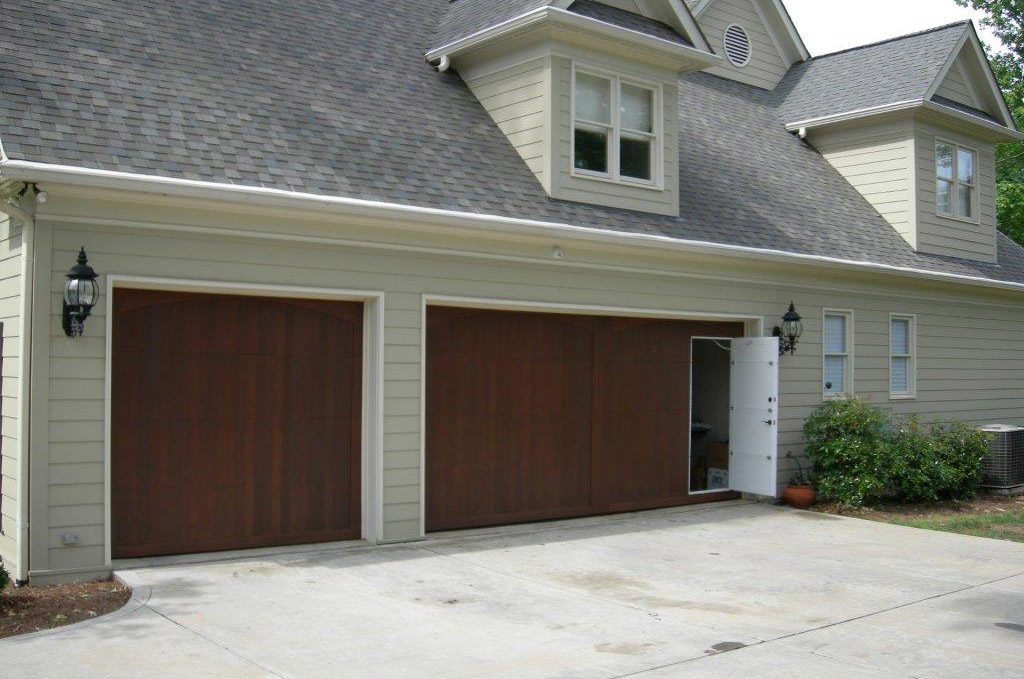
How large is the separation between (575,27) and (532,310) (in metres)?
3.23

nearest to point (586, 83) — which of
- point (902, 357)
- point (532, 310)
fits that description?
point (532, 310)

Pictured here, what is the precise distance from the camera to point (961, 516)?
12.6m

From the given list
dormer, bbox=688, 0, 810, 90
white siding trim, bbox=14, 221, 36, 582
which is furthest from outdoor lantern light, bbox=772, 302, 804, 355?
white siding trim, bbox=14, 221, 36, 582

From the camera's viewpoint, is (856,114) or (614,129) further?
(856,114)

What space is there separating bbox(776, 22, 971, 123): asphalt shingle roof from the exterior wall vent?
5221 mm

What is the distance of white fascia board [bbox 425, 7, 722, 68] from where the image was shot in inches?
445

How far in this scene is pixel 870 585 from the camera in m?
8.56

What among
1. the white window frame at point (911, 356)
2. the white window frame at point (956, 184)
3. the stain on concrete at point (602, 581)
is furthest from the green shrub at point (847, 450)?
the stain on concrete at point (602, 581)

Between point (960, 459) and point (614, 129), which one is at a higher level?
point (614, 129)

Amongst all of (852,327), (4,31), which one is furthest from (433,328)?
(852,327)

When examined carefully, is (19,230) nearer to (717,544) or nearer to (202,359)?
(202,359)

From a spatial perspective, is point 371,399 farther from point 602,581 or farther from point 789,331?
point 789,331

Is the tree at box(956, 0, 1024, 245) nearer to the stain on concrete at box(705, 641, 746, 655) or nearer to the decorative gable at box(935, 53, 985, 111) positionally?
the decorative gable at box(935, 53, 985, 111)

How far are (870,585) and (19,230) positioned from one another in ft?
24.5
